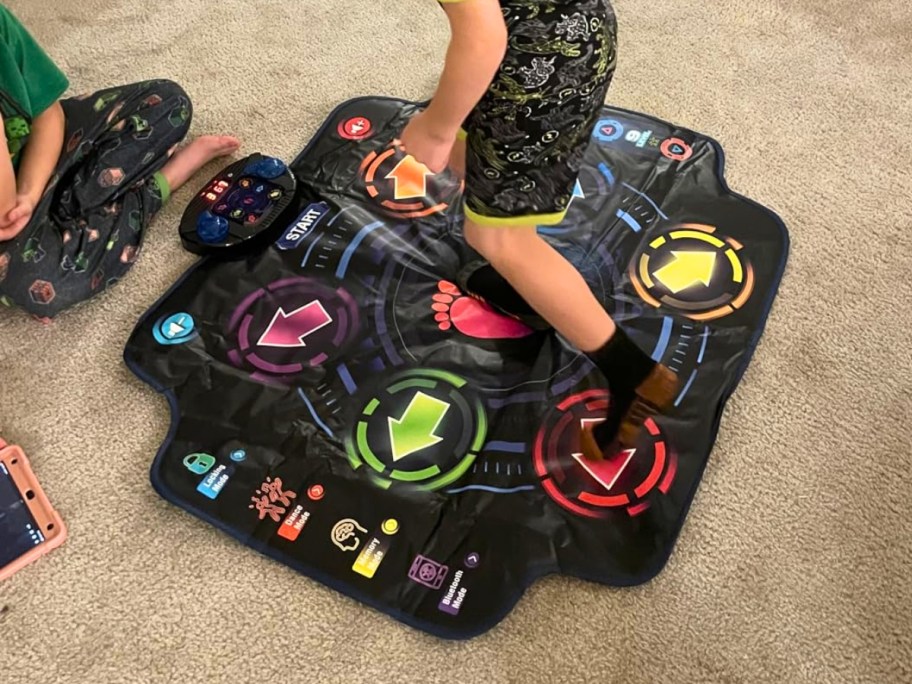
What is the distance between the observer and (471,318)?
3.28 ft

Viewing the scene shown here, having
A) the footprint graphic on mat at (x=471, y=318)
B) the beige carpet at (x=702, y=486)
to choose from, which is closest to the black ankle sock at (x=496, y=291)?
the footprint graphic on mat at (x=471, y=318)

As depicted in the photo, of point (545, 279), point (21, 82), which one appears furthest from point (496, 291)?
point (21, 82)

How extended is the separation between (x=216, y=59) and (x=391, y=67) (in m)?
0.31

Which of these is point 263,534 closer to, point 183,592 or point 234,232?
point 183,592

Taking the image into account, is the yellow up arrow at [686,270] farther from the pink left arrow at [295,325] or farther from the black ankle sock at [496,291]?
the pink left arrow at [295,325]

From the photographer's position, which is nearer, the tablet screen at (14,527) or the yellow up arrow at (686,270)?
the tablet screen at (14,527)

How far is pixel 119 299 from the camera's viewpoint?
108 centimetres

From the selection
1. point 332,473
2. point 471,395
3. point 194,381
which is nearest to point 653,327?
point 471,395

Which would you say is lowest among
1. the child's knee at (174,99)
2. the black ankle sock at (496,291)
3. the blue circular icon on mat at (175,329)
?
the blue circular icon on mat at (175,329)

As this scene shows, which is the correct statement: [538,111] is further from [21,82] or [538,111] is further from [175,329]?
[21,82]

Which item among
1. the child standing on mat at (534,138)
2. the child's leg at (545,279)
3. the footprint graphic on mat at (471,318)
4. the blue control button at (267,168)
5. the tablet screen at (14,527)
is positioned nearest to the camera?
the child standing on mat at (534,138)

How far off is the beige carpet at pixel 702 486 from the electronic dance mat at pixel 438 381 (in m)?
0.04

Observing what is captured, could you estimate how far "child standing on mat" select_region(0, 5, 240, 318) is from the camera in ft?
3.31

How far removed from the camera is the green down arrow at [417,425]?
2.97ft
